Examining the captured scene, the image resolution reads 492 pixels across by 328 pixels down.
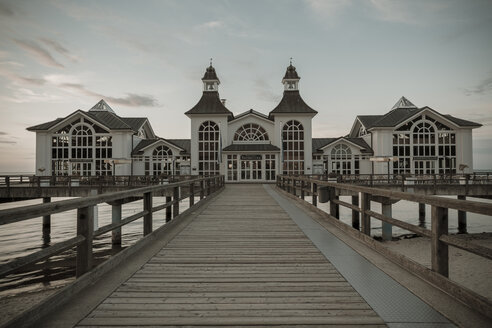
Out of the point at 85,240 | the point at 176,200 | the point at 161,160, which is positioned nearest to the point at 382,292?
the point at 85,240

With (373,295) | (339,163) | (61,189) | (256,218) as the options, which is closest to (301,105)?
(339,163)

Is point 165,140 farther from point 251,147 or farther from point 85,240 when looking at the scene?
point 85,240

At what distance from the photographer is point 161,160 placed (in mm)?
35156

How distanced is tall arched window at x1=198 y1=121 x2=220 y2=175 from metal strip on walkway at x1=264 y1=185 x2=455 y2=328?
29054 millimetres

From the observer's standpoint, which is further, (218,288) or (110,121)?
(110,121)

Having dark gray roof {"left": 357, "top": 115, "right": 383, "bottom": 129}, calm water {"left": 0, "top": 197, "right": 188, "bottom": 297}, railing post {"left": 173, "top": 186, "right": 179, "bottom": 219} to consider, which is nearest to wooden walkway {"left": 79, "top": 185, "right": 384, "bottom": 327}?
railing post {"left": 173, "top": 186, "right": 179, "bottom": 219}

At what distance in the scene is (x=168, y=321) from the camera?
2.54 meters

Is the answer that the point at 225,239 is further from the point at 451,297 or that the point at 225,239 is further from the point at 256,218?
the point at 451,297

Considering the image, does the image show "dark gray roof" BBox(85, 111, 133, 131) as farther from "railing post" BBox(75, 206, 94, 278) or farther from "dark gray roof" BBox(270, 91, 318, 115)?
"railing post" BBox(75, 206, 94, 278)

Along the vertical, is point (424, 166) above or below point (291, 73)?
below

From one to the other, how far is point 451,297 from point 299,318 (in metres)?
1.59

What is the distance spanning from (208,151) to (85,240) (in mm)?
30589

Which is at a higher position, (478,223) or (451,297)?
(451,297)

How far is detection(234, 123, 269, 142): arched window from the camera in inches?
1363
